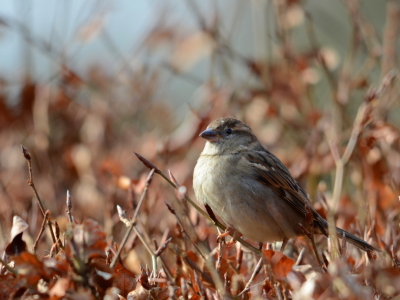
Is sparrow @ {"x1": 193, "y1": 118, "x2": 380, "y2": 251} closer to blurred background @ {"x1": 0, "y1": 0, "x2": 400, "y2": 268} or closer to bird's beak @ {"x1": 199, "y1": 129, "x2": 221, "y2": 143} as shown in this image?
bird's beak @ {"x1": 199, "y1": 129, "x2": 221, "y2": 143}

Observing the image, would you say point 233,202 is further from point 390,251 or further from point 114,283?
point 114,283

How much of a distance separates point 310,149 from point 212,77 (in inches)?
41.8

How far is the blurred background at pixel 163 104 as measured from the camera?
3.61 meters

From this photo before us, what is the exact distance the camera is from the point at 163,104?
205 inches

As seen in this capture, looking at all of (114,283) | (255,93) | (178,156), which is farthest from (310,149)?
(114,283)

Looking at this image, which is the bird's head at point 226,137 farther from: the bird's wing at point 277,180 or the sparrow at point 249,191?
the bird's wing at point 277,180

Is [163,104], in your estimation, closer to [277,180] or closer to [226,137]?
[226,137]

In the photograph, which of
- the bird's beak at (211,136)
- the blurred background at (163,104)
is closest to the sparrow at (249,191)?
the bird's beak at (211,136)

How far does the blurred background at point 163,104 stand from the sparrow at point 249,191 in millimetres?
342

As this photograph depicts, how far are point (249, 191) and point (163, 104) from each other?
2541 millimetres

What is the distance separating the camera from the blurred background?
361 centimetres

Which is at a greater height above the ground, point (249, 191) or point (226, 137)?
point (226, 137)

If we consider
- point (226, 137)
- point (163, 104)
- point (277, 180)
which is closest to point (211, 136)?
point (226, 137)

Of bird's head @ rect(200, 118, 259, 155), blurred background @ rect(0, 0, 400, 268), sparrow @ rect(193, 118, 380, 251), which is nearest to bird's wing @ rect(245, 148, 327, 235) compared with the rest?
sparrow @ rect(193, 118, 380, 251)
